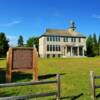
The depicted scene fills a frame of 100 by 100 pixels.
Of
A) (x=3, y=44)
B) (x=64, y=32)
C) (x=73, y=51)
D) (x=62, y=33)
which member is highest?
(x=64, y=32)

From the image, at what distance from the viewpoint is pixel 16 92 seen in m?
11.7

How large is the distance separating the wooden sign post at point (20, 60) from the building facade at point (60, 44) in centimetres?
6199

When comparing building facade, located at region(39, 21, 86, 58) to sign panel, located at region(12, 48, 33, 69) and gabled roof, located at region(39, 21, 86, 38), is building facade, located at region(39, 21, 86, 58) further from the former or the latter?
sign panel, located at region(12, 48, 33, 69)

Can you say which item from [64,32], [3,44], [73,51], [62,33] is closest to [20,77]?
[73,51]

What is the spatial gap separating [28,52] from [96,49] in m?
83.7

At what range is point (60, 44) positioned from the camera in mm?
78875

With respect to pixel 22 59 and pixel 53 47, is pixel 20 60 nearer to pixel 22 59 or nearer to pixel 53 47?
pixel 22 59

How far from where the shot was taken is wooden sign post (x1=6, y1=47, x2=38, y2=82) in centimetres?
1474

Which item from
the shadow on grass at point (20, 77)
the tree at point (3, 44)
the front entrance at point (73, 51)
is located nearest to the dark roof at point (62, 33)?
the front entrance at point (73, 51)

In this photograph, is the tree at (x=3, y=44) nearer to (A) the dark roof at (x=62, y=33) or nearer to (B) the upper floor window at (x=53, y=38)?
(A) the dark roof at (x=62, y=33)

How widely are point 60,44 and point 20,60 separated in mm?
64165

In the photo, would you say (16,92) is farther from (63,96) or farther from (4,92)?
(63,96)

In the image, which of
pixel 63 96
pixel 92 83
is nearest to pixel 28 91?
pixel 63 96

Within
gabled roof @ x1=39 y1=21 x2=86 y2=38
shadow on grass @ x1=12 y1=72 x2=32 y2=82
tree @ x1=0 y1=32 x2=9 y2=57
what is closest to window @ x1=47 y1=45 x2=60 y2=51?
gabled roof @ x1=39 y1=21 x2=86 y2=38
